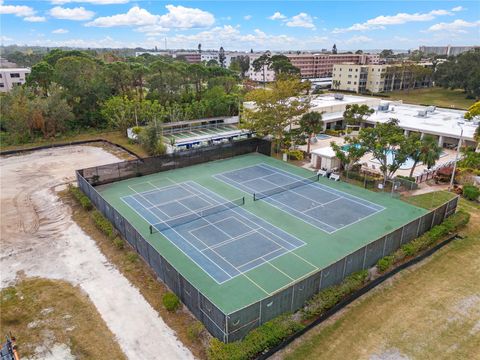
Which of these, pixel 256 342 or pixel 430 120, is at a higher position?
pixel 430 120

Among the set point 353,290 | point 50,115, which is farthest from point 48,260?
point 50,115

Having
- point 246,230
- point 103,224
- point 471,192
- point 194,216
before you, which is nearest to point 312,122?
point 471,192

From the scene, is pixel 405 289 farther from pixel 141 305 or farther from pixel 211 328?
pixel 141 305

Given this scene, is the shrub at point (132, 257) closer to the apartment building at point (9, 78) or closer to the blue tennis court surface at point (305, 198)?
the blue tennis court surface at point (305, 198)

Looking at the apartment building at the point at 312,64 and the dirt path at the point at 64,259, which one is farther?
the apartment building at the point at 312,64

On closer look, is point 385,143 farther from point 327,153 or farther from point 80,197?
point 80,197

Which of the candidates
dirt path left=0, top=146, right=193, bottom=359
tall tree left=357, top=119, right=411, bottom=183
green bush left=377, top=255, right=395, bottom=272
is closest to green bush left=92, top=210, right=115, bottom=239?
dirt path left=0, top=146, right=193, bottom=359

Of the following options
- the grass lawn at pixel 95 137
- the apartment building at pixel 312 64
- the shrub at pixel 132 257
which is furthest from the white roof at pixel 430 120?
the apartment building at pixel 312 64
